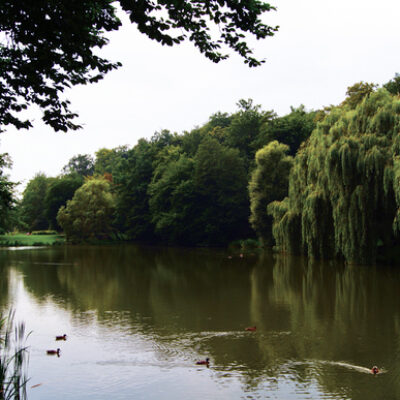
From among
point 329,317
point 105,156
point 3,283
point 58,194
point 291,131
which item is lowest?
point 329,317

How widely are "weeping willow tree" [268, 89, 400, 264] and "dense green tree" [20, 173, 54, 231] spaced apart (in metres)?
56.5

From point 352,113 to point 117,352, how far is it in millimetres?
19967

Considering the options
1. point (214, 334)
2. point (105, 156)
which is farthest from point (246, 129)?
Answer: point (105, 156)

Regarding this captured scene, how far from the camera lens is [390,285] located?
19.3 m

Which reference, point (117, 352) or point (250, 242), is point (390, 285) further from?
point (250, 242)

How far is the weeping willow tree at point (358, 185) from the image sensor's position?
23.3 metres

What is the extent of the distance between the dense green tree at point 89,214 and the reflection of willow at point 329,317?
38.3 metres

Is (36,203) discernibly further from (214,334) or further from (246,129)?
(214,334)

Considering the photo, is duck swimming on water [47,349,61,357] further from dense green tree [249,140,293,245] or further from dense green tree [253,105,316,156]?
dense green tree [253,105,316,156]

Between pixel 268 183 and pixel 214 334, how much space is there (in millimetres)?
30116

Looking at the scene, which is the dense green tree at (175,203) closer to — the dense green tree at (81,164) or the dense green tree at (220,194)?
the dense green tree at (220,194)

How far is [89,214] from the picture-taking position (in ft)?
195

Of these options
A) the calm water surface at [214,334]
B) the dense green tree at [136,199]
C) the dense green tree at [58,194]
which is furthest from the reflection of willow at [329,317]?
the dense green tree at [58,194]

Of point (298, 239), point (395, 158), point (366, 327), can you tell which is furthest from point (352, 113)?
point (366, 327)
